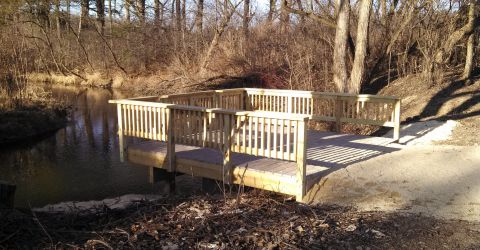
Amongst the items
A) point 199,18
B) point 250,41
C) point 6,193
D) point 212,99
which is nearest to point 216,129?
point 212,99

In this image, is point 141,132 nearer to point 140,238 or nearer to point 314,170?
point 314,170

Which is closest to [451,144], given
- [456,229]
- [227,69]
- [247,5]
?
[456,229]

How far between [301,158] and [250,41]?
1416cm

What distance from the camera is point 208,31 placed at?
24.1 meters

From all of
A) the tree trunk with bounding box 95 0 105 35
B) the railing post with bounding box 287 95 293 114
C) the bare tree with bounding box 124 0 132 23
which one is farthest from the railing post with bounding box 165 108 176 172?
the tree trunk with bounding box 95 0 105 35

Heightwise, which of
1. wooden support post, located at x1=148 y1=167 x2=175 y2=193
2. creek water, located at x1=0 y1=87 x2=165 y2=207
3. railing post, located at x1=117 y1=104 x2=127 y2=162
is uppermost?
railing post, located at x1=117 y1=104 x2=127 y2=162

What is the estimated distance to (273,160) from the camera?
7.31m

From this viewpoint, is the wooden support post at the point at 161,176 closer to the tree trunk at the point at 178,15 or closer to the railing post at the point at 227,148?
the railing post at the point at 227,148

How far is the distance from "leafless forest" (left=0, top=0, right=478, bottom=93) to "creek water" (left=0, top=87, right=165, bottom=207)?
3471 mm

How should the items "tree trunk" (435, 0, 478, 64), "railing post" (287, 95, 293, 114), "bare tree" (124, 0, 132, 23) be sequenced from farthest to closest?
1. "bare tree" (124, 0, 132, 23)
2. "tree trunk" (435, 0, 478, 64)
3. "railing post" (287, 95, 293, 114)

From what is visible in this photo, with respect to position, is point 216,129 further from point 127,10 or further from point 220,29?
point 127,10

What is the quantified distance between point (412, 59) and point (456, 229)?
11.5m

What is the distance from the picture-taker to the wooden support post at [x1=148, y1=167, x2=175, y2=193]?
8398 mm

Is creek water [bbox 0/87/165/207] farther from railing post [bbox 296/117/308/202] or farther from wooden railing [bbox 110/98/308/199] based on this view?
railing post [bbox 296/117/308/202]
